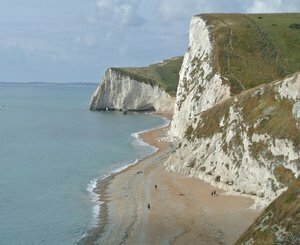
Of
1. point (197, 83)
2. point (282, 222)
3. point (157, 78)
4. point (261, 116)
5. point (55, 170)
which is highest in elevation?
point (157, 78)

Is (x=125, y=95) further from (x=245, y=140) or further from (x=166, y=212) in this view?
(x=166, y=212)

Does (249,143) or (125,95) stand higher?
(125,95)

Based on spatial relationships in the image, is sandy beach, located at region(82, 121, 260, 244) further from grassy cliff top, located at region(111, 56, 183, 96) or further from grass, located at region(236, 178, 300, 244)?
Result: grassy cliff top, located at region(111, 56, 183, 96)


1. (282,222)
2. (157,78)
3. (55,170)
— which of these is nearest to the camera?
(282,222)

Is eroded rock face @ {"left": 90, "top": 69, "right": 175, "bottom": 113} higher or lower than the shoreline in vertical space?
higher

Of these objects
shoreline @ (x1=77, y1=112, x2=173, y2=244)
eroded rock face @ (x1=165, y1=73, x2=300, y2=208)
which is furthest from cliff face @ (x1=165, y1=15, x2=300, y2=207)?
shoreline @ (x1=77, y1=112, x2=173, y2=244)

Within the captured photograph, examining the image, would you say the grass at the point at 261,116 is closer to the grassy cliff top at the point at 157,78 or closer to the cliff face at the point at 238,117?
the cliff face at the point at 238,117

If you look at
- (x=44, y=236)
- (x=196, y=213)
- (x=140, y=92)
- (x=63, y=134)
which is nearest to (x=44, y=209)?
(x=44, y=236)

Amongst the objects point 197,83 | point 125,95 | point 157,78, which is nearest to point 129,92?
point 125,95
